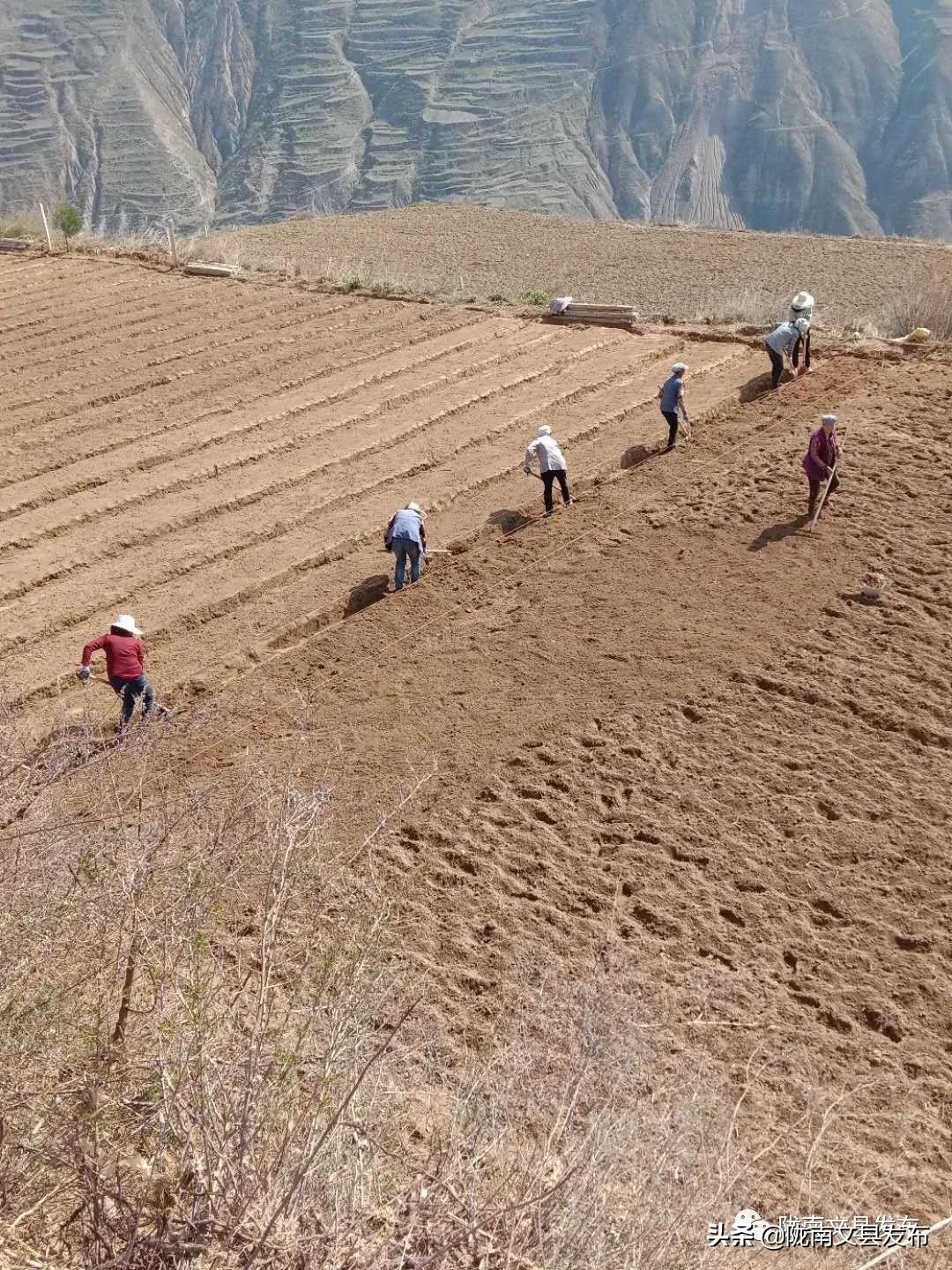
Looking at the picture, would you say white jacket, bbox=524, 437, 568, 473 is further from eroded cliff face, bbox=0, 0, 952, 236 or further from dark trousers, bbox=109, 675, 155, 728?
eroded cliff face, bbox=0, 0, 952, 236

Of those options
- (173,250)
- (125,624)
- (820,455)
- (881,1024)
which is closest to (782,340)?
(820,455)

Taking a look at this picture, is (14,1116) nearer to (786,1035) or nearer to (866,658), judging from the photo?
(786,1035)

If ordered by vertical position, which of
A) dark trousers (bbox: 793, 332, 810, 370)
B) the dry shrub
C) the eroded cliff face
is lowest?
dark trousers (bbox: 793, 332, 810, 370)

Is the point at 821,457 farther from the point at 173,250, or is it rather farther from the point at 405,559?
the point at 173,250

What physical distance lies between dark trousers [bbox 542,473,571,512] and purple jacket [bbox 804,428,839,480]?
107 inches

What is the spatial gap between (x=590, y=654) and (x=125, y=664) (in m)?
3.96

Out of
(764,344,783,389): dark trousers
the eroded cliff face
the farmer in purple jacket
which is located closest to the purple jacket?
the farmer in purple jacket

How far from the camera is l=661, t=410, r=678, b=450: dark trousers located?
13.7 m

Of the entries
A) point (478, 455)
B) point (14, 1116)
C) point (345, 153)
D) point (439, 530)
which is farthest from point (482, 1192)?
point (345, 153)

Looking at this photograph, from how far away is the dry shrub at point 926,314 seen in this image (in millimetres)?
17188

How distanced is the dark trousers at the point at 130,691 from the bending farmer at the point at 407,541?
3075 millimetres

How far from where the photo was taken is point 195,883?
5191 mm

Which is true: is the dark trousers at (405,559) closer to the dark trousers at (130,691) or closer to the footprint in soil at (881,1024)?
the dark trousers at (130,691)

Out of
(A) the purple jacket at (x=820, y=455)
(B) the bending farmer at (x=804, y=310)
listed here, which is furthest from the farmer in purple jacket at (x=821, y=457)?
(B) the bending farmer at (x=804, y=310)
